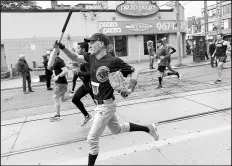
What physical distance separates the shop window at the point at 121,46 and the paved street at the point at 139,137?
14.3 meters

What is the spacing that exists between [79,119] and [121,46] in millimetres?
15816

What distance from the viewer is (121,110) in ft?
19.2

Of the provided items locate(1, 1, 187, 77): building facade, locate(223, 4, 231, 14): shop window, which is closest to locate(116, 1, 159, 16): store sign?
locate(1, 1, 187, 77): building facade

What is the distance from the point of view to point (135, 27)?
66.6ft

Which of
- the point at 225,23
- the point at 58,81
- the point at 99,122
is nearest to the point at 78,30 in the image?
the point at 58,81

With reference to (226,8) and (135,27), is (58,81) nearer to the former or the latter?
(135,27)

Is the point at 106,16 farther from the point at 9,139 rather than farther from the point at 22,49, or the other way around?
the point at 9,139

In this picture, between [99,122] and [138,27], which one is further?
[138,27]

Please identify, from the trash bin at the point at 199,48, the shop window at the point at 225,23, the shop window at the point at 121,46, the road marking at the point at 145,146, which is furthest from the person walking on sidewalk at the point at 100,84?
the shop window at the point at 225,23

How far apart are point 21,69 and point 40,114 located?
4.87 meters

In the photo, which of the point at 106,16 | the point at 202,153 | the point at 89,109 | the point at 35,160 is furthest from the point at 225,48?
the point at 106,16

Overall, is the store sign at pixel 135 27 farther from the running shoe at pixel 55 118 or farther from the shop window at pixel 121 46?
the running shoe at pixel 55 118

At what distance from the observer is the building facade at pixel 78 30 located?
17.1 m

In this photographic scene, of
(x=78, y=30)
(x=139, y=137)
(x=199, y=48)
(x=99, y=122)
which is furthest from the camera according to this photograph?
(x=78, y=30)
